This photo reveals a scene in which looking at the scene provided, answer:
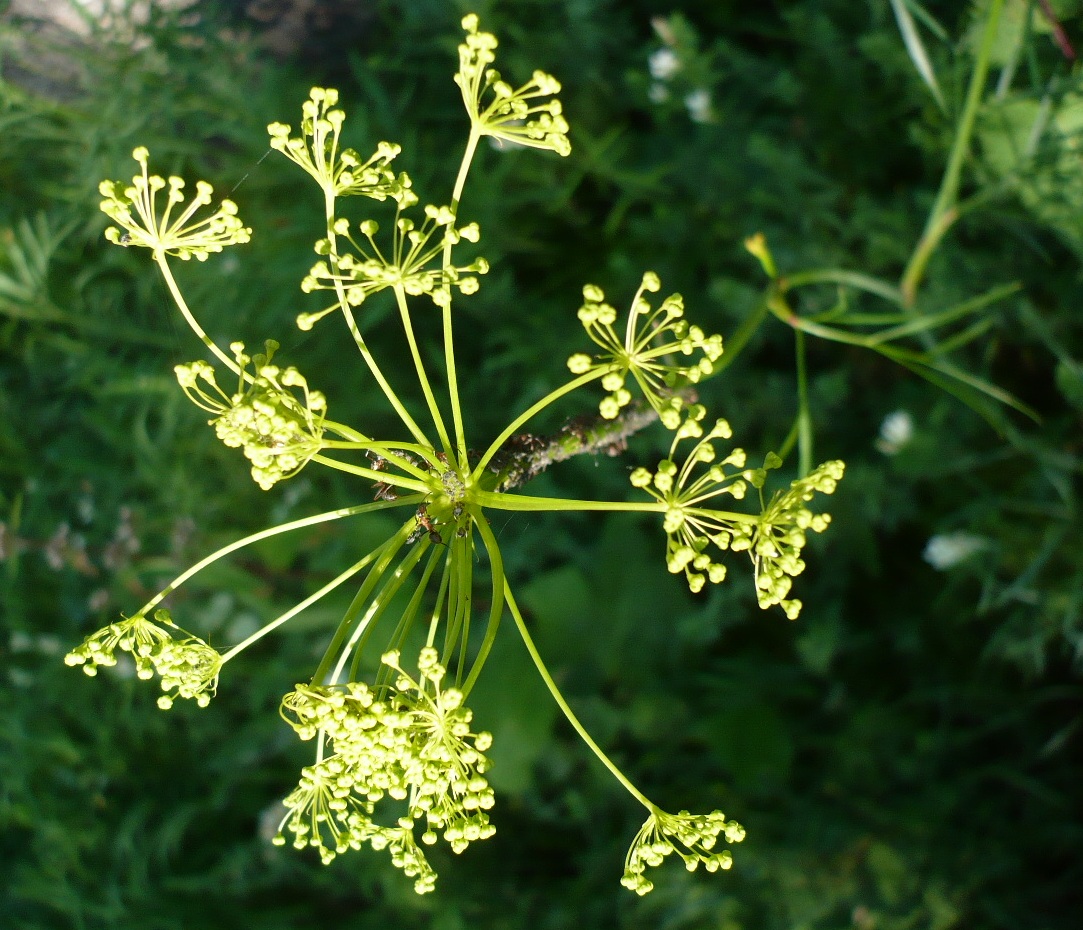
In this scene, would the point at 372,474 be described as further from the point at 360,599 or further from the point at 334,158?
the point at 334,158

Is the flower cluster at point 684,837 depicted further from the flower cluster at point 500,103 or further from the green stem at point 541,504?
Answer: the flower cluster at point 500,103

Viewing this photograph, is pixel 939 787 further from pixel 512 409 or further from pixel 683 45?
pixel 683 45

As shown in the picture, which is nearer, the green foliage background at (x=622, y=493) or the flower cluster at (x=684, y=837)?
the flower cluster at (x=684, y=837)

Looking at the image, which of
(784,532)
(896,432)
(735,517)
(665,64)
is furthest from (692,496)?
(665,64)

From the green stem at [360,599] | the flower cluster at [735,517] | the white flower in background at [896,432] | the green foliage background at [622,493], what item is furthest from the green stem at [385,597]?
the white flower in background at [896,432]

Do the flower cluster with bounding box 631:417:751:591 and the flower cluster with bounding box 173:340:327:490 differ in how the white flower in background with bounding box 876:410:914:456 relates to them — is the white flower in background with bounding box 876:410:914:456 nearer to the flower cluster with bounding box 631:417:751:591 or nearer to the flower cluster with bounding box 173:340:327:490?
the flower cluster with bounding box 631:417:751:591

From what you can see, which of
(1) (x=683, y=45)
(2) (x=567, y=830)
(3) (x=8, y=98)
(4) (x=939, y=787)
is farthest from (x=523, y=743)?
(3) (x=8, y=98)
